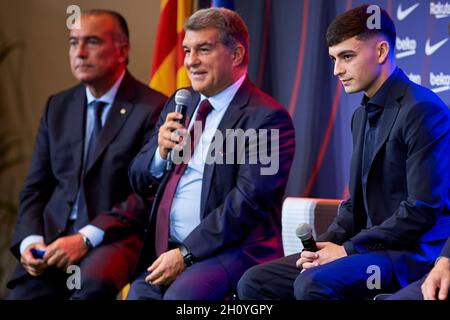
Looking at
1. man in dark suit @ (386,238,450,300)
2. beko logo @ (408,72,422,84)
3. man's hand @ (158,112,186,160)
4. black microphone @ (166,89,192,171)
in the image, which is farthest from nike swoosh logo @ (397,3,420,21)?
man in dark suit @ (386,238,450,300)

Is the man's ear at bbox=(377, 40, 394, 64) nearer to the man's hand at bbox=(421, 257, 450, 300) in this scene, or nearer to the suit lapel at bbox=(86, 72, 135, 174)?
the man's hand at bbox=(421, 257, 450, 300)

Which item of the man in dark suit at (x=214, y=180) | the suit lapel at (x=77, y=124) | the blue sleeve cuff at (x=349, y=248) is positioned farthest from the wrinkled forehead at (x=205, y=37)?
the blue sleeve cuff at (x=349, y=248)

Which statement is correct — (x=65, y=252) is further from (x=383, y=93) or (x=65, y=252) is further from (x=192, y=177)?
(x=383, y=93)

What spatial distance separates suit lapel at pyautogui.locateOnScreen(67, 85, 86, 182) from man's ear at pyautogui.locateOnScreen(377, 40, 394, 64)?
5.40ft

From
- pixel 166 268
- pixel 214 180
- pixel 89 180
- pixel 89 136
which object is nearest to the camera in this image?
pixel 166 268

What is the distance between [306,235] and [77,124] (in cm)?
167

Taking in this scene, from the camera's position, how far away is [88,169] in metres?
3.90

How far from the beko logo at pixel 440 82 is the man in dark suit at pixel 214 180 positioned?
68 cm

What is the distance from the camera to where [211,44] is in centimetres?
357

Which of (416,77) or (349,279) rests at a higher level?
(416,77)

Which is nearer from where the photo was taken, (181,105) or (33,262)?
(181,105)

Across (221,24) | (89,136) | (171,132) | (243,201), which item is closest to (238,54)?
(221,24)

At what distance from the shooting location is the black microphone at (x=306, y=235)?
276cm

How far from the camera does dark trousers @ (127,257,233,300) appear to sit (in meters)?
3.19
